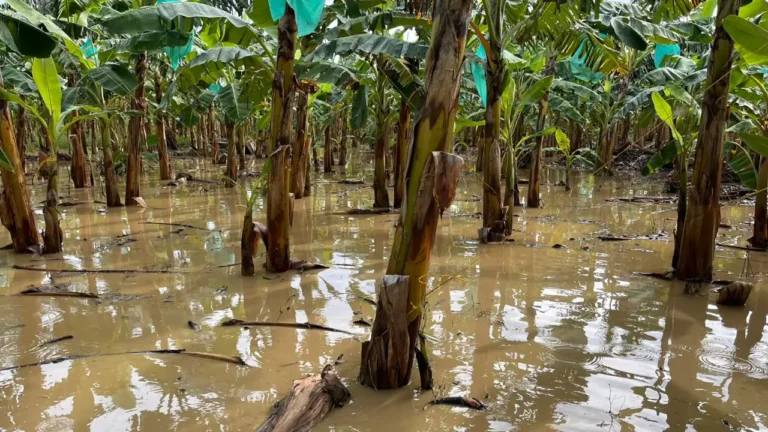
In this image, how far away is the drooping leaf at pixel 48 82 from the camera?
16.9 ft

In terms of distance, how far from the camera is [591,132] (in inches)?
872

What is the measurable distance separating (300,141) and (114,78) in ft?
7.76

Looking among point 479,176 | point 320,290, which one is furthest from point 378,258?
point 479,176

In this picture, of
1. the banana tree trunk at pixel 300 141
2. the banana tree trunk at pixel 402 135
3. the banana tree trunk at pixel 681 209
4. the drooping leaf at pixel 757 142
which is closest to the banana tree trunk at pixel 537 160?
the banana tree trunk at pixel 402 135

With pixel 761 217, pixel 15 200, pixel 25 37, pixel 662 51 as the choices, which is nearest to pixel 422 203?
pixel 25 37

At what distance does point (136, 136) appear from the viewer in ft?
28.7

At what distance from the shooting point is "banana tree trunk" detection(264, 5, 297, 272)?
15.2 ft

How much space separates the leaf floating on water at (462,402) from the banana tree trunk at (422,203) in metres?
0.15

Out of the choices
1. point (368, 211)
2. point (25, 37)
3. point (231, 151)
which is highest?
point (25, 37)

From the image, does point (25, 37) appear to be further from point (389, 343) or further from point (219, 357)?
point (389, 343)

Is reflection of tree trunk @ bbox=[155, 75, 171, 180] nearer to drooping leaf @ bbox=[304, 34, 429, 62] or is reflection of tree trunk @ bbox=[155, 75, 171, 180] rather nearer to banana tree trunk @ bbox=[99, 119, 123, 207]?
banana tree trunk @ bbox=[99, 119, 123, 207]

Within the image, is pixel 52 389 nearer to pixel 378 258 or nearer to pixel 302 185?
pixel 378 258

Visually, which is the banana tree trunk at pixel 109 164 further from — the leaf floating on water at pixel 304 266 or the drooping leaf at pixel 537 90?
the drooping leaf at pixel 537 90

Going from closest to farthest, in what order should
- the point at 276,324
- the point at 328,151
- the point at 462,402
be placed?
the point at 462,402, the point at 276,324, the point at 328,151
